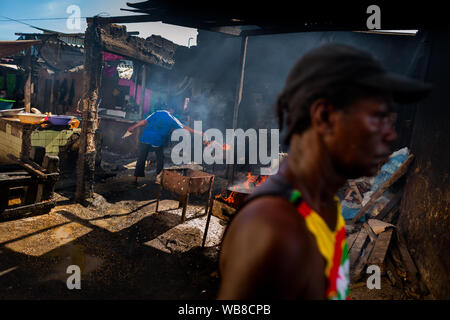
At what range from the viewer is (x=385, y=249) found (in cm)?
457

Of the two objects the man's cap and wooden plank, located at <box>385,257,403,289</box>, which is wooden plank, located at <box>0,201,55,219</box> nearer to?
the man's cap

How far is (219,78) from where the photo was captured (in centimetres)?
1230

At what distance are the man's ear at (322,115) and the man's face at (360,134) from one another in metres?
0.02

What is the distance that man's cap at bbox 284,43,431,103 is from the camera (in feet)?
2.86

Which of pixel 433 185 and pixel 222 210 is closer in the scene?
pixel 433 185

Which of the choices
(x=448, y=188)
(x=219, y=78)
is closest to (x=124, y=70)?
(x=219, y=78)

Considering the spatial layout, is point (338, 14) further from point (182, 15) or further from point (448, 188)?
point (448, 188)

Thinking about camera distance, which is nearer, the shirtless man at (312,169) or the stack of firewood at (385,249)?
the shirtless man at (312,169)

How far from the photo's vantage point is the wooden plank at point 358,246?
4.65 m

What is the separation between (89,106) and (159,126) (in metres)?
2.16
